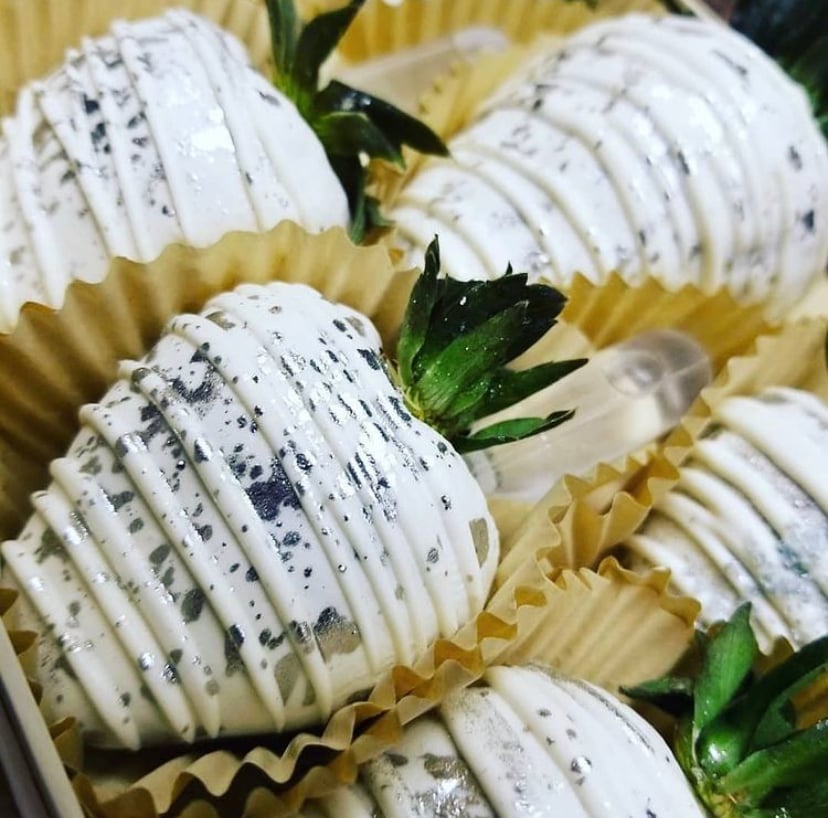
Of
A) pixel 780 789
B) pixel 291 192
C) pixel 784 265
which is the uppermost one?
pixel 291 192

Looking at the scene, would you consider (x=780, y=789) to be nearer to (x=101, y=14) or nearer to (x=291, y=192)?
(x=291, y=192)

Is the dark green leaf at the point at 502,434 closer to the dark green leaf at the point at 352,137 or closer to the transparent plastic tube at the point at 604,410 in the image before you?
the transparent plastic tube at the point at 604,410

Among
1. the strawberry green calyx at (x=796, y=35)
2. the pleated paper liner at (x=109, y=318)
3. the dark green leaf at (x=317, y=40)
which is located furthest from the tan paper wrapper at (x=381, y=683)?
the strawberry green calyx at (x=796, y=35)

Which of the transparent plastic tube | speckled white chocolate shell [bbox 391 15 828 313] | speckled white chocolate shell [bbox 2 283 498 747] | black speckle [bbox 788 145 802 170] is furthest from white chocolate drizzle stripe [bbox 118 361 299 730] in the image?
black speckle [bbox 788 145 802 170]

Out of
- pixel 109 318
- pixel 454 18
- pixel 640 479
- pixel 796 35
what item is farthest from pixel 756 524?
pixel 454 18

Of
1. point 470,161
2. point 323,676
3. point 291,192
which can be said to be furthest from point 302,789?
point 470,161

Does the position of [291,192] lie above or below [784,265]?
above
